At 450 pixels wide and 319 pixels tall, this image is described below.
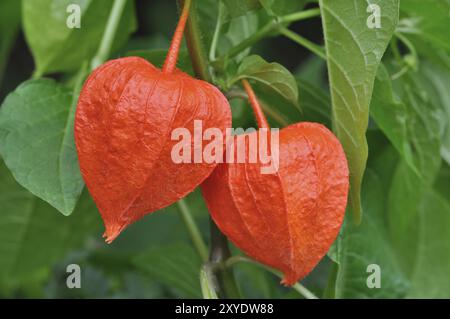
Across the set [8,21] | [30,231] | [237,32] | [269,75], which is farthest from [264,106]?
[8,21]

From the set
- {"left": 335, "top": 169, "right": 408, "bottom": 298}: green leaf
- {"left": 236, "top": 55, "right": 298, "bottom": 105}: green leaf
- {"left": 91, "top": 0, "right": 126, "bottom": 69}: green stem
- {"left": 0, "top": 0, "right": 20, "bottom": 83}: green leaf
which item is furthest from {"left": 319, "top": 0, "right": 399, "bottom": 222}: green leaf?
{"left": 0, "top": 0, "right": 20, "bottom": 83}: green leaf

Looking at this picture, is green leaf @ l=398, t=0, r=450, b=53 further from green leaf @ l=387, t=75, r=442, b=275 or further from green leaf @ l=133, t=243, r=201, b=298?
green leaf @ l=133, t=243, r=201, b=298

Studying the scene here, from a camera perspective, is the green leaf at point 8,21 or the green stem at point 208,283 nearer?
the green stem at point 208,283

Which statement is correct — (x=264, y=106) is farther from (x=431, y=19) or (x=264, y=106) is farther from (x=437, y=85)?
(x=437, y=85)

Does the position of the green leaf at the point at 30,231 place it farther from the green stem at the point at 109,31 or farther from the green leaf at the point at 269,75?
the green leaf at the point at 269,75

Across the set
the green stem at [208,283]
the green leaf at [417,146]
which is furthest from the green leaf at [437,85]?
the green stem at [208,283]
